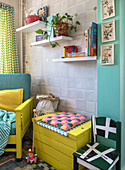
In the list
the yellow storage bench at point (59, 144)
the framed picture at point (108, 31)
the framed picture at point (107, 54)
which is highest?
the framed picture at point (108, 31)

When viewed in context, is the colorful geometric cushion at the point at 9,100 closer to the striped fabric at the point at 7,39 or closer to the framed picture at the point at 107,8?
the striped fabric at the point at 7,39

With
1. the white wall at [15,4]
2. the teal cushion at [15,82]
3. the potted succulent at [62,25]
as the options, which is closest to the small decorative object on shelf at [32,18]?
the potted succulent at [62,25]

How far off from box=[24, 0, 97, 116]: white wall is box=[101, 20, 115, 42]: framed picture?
311 mm

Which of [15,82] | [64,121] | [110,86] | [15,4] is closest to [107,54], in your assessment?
[110,86]

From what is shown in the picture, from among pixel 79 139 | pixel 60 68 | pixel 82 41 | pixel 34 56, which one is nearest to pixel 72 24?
pixel 82 41

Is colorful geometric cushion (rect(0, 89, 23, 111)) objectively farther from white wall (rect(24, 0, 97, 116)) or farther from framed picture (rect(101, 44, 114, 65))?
framed picture (rect(101, 44, 114, 65))

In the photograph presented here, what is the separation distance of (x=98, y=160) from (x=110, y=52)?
940 mm

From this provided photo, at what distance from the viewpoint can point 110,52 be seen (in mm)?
1434

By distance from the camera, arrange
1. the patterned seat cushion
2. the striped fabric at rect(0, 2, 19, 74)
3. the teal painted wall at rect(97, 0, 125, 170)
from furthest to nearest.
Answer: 1. the striped fabric at rect(0, 2, 19, 74)
2. the teal painted wall at rect(97, 0, 125, 170)
3. the patterned seat cushion

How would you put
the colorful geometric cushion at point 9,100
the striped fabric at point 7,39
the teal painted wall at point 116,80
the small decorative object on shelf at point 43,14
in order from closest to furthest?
1. the teal painted wall at point 116,80
2. the colorful geometric cushion at point 9,100
3. the small decorative object on shelf at point 43,14
4. the striped fabric at point 7,39

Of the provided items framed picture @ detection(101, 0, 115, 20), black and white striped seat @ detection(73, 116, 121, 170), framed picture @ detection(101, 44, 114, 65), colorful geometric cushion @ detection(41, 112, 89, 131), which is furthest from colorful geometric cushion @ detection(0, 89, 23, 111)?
framed picture @ detection(101, 0, 115, 20)

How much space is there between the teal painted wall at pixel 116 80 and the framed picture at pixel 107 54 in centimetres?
4

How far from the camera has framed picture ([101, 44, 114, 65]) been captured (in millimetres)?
1421

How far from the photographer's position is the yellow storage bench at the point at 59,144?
1399 millimetres
